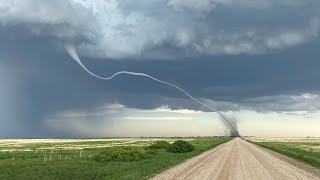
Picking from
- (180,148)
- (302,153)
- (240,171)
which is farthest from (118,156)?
(302,153)

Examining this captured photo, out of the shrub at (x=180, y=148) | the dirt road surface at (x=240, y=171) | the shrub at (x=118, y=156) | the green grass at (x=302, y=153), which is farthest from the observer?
the shrub at (x=180, y=148)

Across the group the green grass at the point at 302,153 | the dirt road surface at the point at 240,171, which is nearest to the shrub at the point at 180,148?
the green grass at the point at 302,153

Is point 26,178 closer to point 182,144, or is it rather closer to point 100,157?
point 100,157

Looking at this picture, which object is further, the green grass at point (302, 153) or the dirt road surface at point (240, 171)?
the green grass at point (302, 153)

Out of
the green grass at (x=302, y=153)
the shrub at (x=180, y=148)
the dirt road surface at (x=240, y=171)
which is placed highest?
the shrub at (x=180, y=148)

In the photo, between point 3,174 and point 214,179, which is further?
point 3,174

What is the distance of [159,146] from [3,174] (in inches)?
2257

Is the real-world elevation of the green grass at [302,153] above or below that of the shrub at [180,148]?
below

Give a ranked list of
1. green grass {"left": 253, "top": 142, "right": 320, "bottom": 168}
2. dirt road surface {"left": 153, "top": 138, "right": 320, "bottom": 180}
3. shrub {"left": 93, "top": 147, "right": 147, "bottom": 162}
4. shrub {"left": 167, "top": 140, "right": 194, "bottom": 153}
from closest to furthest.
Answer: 1. dirt road surface {"left": 153, "top": 138, "right": 320, "bottom": 180}
2. green grass {"left": 253, "top": 142, "right": 320, "bottom": 168}
3. shrub {"left": 93, "top": 147, "right": 147, "bottom": 162}
4. shrub {"left": 167, "top": 140, "right": 194, "bottom": 153}

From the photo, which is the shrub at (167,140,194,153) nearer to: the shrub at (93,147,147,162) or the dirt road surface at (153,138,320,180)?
the shrub at (93,147,147,162)

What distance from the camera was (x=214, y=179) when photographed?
1234 inches

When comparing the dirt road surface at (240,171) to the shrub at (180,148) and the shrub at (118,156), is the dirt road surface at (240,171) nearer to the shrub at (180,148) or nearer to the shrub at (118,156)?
the shrub at (118,156)

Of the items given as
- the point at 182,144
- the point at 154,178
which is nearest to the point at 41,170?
the point at 154,178

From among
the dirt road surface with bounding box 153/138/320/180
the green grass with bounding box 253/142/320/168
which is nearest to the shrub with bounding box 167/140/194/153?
the green grass with bounding box 253/142/320/168
